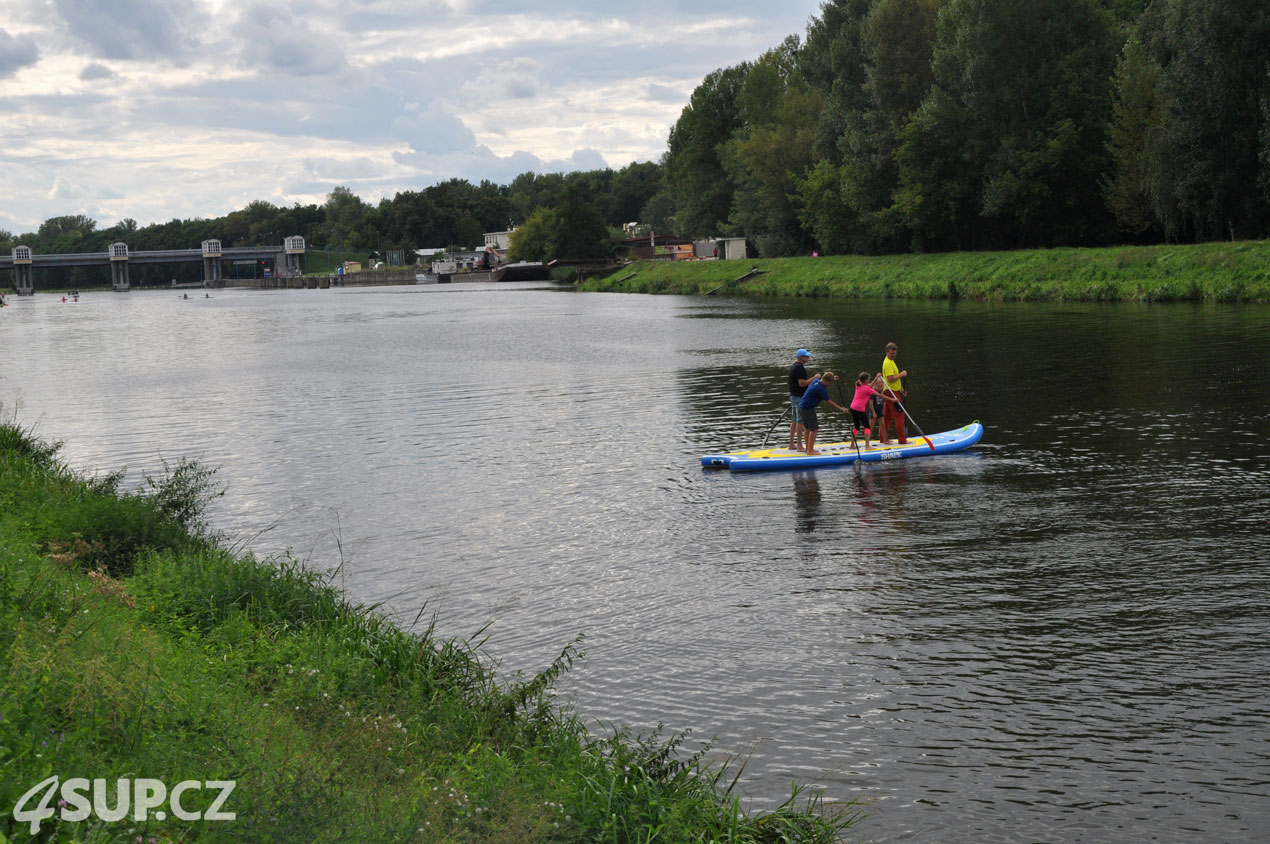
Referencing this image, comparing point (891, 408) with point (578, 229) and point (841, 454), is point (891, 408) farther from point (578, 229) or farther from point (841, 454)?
point (578, 229)

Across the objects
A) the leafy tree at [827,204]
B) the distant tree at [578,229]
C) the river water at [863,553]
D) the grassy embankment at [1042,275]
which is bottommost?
the river water at [863,553]

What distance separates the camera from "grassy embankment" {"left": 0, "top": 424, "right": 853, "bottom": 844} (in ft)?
19.2

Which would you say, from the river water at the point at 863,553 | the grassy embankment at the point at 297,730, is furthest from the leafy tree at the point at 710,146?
the grassy embankment at the point at 297,730

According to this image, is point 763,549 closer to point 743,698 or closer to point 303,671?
point 743,698

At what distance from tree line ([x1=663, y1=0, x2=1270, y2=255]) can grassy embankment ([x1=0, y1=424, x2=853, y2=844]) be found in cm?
5130

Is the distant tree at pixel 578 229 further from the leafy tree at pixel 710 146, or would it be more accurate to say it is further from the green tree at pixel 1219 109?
the green tree at pixel 1219 109

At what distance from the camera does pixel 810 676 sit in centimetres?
1042

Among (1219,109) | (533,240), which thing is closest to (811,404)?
(1219,109)

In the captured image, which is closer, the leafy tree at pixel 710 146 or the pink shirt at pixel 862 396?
the pink shirt at pixel 862 396

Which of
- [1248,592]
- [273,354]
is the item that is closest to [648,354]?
[273,354]

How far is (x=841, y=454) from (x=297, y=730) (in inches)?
604

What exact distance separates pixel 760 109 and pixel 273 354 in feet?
220

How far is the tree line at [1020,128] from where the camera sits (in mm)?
52663

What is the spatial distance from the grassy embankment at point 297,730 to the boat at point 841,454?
33.0 feet
